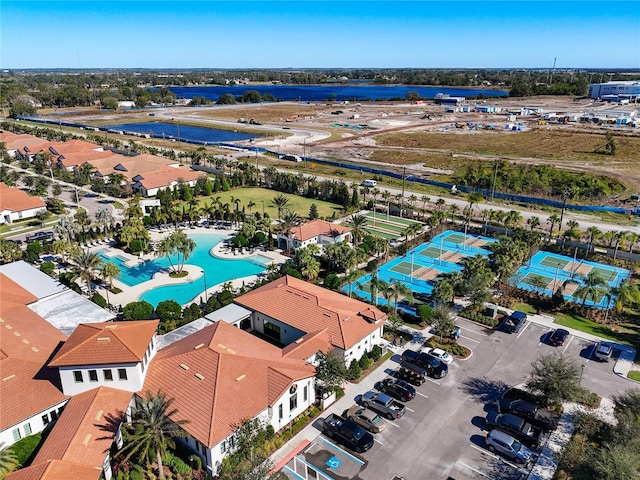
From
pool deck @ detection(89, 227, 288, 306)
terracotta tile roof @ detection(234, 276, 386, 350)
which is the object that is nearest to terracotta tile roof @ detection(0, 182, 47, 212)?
pool deck @ detection(89, 227, 288, 306)

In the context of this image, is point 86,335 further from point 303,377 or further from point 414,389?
point 414,389

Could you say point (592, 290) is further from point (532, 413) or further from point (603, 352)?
point (532, 413)

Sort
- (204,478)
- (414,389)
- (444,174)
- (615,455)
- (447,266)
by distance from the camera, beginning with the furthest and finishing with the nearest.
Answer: (444,174) < (447,266) < (414,389) < (204,478) < (615,455)

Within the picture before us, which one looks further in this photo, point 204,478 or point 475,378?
point 475,378

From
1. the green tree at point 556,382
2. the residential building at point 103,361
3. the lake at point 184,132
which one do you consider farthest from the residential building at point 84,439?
the lake at point 184,132

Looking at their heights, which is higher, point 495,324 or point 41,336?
point 41,336

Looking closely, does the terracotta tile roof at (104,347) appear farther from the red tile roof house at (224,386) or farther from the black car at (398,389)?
the black car at (398,389)

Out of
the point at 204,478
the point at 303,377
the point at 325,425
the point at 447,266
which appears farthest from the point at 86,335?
the point at 447,266

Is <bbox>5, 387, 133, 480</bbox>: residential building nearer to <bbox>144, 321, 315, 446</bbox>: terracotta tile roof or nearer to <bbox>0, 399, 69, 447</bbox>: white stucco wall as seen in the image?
<bbox>0, 399, 69, 447</bbox>: white stucco wall
